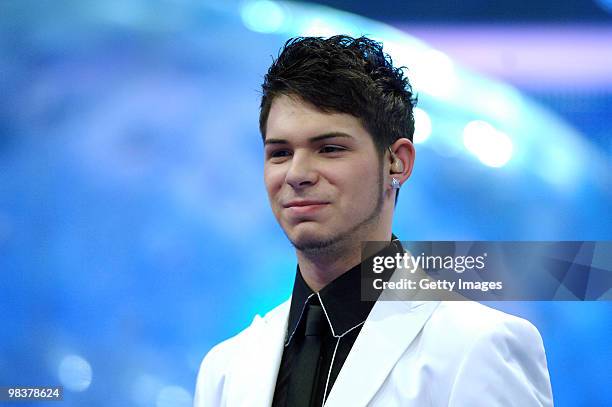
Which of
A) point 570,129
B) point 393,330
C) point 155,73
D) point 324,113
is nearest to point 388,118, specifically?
point 324,113

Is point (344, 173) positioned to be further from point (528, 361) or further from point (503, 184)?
point (503, 184)

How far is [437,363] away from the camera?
1.57 meters

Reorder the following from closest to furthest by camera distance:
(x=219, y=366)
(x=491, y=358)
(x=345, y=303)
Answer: (x=491, y=358) → (x=345, y=303) → (x=219, y=366)

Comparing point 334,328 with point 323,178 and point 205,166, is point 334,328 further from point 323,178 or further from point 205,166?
point 205,166

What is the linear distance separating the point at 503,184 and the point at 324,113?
2.53ft

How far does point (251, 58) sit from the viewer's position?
8.13ft

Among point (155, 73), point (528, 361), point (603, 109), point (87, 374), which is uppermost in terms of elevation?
point (155, 73)

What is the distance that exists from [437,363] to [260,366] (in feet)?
1.35

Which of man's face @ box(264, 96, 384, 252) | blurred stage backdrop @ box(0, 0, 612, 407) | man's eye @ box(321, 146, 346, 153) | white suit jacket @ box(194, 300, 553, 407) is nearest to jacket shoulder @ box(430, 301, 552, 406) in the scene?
white suit jacket @ box(194, 300, 553, 407)

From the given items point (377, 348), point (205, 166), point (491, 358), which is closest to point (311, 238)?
point (377, 348)

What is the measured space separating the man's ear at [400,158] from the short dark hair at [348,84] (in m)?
0.02

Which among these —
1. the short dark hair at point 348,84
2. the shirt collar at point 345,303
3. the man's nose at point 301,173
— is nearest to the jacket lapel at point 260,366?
the shirt collar at point 345,303

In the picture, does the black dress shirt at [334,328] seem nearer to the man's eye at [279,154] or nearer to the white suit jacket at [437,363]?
the white suit jacket at [437,363]

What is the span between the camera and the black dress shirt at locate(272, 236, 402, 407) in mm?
1711
